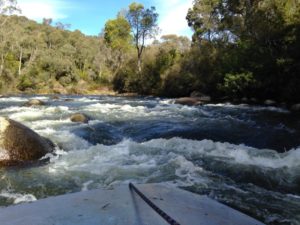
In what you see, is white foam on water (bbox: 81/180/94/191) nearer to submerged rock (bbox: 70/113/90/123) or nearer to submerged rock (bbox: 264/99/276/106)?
submerged rock (bbox: 70/113/90/123)

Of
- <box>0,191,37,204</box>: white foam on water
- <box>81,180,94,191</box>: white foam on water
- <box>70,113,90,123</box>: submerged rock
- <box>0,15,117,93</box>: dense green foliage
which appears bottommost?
<box>0,191,37,204</box>: white foam on water

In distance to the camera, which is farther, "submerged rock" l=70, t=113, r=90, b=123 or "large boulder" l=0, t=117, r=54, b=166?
"submerged rock" l=70, t=113, r=90, b=123

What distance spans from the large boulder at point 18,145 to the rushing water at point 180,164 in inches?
14.0

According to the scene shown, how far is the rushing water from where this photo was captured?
557cm

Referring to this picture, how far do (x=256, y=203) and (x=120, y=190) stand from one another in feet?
8.34

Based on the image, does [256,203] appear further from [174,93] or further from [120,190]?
[174,93]

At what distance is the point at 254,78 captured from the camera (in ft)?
67.1

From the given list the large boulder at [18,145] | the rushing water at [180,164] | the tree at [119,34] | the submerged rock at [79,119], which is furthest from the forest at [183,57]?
the large boulder at [18,145]

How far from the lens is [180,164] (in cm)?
710

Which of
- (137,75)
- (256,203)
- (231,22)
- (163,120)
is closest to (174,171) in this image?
(256,203)

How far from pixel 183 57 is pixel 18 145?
24.7m

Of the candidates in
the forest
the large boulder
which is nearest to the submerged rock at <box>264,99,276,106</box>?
the forest

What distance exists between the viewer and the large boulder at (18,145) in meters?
7.32

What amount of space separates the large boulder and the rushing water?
1.16 feet
